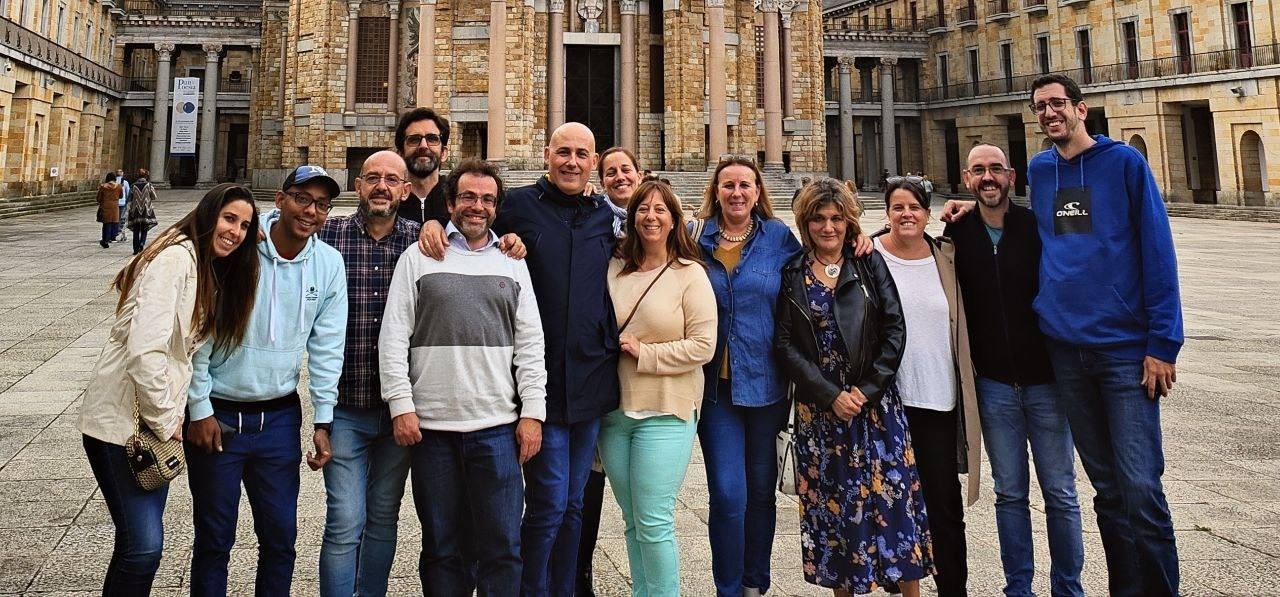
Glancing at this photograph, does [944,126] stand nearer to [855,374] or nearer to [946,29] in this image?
[946,29]

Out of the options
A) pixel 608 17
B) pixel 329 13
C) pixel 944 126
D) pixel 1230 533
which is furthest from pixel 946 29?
pixel 1230 533

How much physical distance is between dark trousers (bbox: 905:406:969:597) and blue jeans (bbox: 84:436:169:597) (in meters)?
3.44

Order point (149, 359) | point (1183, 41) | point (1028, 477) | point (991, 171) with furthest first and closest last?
point (1183, 41)
point (991, 171)
point (1028, 477)
point (149, 359)

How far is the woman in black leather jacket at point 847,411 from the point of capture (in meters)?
3.51

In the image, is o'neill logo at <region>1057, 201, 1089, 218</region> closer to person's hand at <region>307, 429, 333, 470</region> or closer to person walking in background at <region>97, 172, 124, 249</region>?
person's hand at <region>307, 429, 333, 470</region>

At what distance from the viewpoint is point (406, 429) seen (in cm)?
316

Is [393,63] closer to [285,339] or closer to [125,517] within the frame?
[285,339]

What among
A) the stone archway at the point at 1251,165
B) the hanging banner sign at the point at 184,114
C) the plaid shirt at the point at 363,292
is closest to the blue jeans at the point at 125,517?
the plaid shirt at the point at 363,292

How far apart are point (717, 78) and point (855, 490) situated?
89.6 ft

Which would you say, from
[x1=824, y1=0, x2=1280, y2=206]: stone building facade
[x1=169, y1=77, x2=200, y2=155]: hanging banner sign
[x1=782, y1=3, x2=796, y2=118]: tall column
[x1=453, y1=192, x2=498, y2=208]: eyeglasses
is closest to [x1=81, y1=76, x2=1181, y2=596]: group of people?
[x1=453, y1=192, x2=498, y2=208]: eyeglasses

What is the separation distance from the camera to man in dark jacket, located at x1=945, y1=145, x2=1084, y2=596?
3.61 meters

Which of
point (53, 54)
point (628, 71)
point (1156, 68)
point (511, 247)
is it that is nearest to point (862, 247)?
point (511, 247)

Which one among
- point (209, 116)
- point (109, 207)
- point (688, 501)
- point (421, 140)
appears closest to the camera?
point (421, 140)

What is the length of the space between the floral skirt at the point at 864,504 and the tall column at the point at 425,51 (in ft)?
90.5
